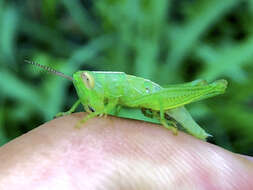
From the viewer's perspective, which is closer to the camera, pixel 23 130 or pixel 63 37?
pixel 23 130

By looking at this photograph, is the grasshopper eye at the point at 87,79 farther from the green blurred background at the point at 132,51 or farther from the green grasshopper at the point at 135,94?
the green blurred background at the point at 132,51

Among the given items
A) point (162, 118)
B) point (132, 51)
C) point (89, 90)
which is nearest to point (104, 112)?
point (89, 90)

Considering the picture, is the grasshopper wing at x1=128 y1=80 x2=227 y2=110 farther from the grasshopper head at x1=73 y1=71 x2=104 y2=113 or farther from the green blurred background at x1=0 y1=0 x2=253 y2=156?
the green blurred background at x1=0 y1=0 x2=253 y2=156

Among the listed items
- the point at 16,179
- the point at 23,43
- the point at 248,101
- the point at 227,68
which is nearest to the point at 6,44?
the point at 23,43

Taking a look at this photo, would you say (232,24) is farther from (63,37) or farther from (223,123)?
(63,37)

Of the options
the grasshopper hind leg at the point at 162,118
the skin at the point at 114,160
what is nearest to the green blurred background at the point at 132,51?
the grasshopper hind leg at the point at 162,118

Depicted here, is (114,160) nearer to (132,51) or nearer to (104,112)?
(104,112)

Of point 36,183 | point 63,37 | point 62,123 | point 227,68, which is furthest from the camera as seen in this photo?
point 63,37
